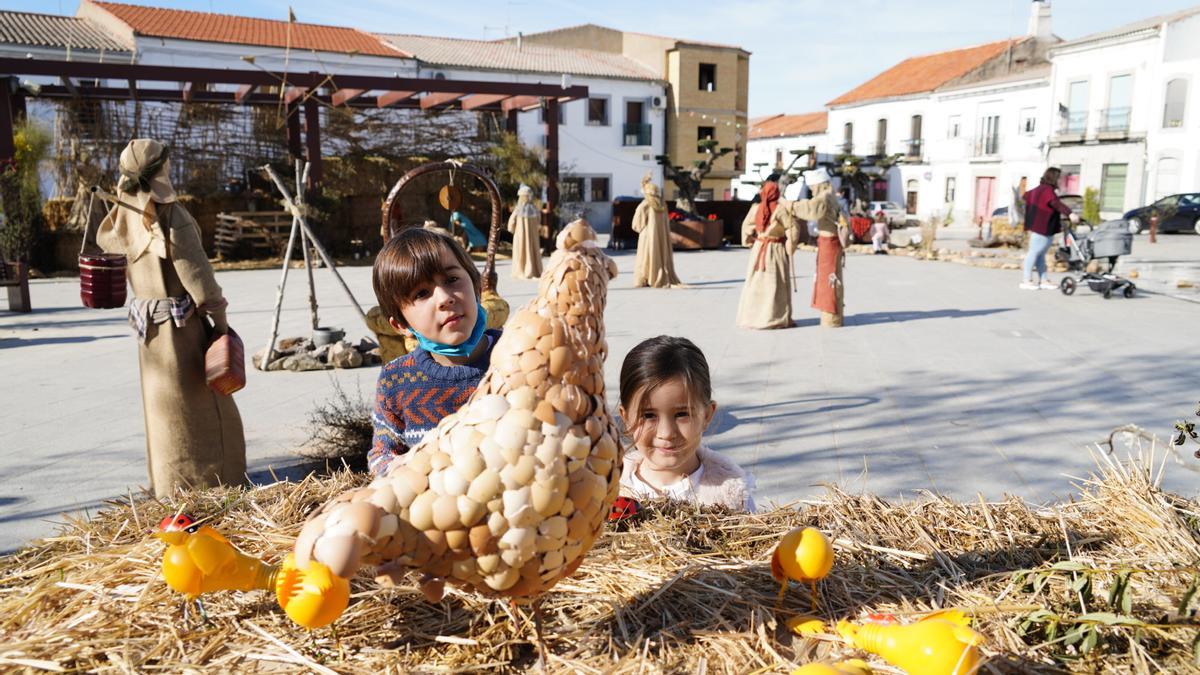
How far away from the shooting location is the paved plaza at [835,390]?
4410 millimetres

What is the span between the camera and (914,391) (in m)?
6.23

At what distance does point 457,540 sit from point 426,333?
974 mm

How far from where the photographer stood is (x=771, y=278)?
29.1ft

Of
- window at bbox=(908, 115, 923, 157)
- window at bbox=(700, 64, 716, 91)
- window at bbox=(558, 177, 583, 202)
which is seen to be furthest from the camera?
window at bbox=(908, 115, 923, 157)

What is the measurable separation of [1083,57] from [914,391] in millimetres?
31096

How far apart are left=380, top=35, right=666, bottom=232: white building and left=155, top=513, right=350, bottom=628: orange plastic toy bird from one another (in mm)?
30203

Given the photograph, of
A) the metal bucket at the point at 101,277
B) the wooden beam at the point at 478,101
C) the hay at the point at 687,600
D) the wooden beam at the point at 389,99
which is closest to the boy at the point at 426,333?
the hay at the point at 687,600


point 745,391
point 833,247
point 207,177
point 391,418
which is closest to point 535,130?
point 207,177

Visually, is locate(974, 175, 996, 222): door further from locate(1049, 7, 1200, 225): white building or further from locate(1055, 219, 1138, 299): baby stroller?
locate(1055, 219, 1138, 299): baby stroller

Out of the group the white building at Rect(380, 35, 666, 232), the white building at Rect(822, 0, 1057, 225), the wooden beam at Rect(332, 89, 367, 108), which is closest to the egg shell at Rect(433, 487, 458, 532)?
the wooden beam at Rect(332, 89, 367, 108)

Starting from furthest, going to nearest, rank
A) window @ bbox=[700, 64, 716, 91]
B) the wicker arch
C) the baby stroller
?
1. window @ bbox=[700, 64, 716, 91]
2. the baby stroller
3. the wicker arch

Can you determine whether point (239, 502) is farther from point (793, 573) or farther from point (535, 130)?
point (535, 130)

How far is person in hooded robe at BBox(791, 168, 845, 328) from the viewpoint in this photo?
8.55 metres

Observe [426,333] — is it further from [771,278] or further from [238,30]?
[238,30]
